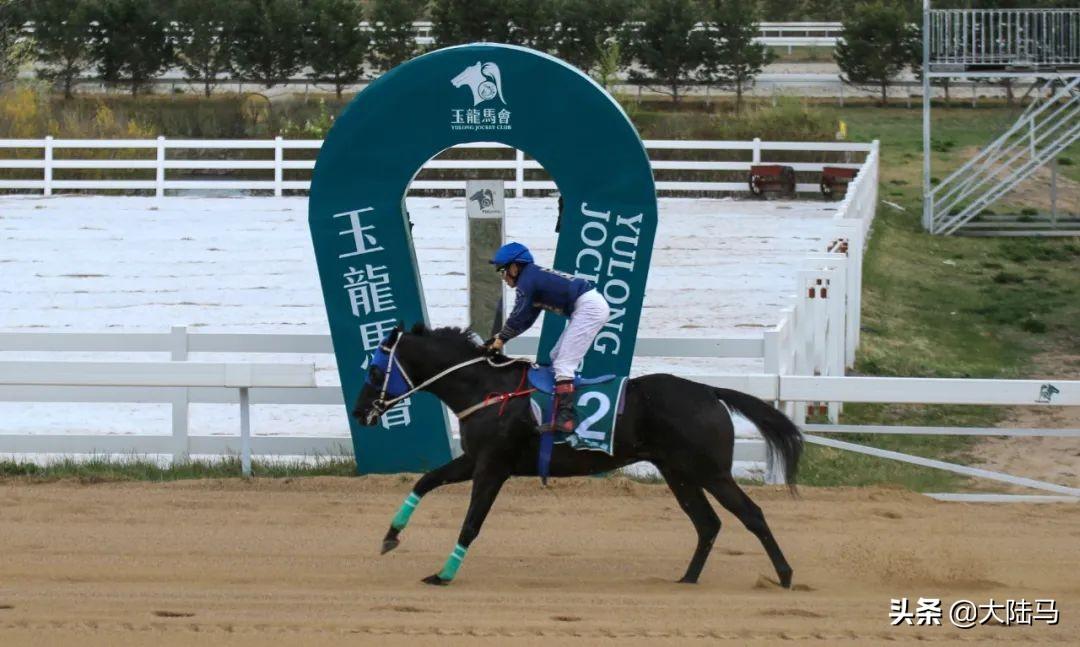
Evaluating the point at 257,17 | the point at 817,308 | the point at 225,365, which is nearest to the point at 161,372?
the point at 225,365

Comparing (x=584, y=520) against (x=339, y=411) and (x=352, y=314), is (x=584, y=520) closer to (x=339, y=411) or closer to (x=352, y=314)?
(x=352, y=314)

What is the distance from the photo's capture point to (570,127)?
38.7 feet

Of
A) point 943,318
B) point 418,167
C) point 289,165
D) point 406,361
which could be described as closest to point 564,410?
point 406,361

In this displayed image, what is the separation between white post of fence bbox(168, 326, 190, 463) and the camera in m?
12.4

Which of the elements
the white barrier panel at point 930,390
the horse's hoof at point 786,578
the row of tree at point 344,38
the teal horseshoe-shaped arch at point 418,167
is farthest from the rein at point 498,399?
the row of tree at point 344,38

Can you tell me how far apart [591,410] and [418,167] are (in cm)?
375

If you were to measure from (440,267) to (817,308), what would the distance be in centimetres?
1030

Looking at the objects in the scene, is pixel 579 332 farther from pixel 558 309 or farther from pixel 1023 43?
pixel 1023 43

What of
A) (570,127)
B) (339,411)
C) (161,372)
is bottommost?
(339,411)

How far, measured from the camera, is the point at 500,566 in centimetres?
936

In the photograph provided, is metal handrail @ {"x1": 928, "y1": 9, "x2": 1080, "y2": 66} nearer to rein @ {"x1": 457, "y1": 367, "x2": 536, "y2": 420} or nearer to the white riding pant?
the white riding pant

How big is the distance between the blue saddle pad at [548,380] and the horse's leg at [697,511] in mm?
681

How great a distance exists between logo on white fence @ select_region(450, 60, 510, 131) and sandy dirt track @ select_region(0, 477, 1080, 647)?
281 centimetres

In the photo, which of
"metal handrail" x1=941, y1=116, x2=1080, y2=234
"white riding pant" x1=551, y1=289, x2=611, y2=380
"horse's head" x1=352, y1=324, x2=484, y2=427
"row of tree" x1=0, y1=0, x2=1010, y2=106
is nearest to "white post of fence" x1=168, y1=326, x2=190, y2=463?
"horse's head" x1=352, y1=324, x2=484, y2=427
